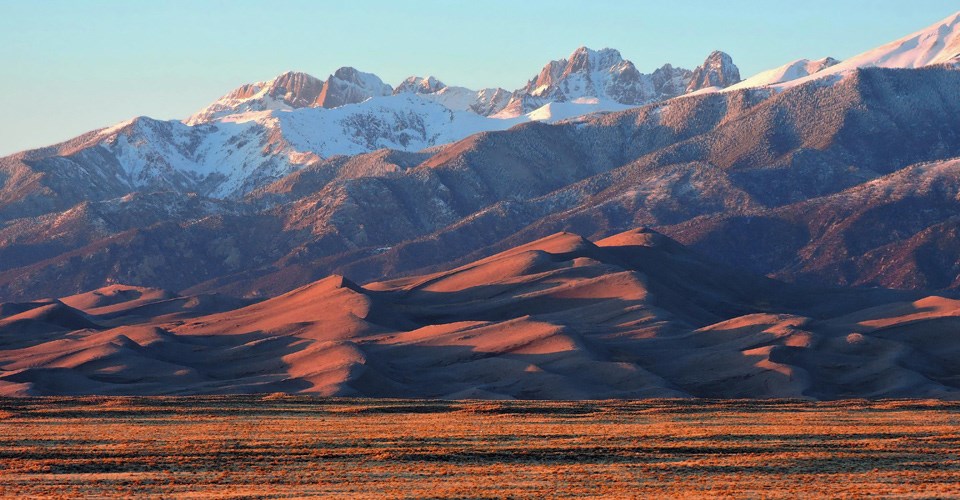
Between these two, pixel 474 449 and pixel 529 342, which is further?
pixel 529 342

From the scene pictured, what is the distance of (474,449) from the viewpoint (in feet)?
205

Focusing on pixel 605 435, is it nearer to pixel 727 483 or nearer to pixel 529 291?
pixel 727 483

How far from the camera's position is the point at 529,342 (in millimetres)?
135375

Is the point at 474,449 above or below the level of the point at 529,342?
above

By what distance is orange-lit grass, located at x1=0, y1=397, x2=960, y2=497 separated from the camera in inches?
1934

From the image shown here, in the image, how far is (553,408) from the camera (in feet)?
298

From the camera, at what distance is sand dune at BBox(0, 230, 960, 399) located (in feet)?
399

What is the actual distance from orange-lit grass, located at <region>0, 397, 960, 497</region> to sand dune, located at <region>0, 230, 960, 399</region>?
91.1 ft

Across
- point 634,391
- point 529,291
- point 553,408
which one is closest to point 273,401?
point 553,408

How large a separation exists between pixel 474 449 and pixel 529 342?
73.0 metres

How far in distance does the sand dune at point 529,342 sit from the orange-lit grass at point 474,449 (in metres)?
27.8

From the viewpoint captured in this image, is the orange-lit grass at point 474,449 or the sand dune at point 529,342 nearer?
the orange-lit grass at point 474,449

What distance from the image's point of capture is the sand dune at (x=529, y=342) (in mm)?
121562

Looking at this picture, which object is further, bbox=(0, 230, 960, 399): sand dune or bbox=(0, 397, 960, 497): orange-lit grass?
bbox=(0, 230, 960, 399): sand dune
